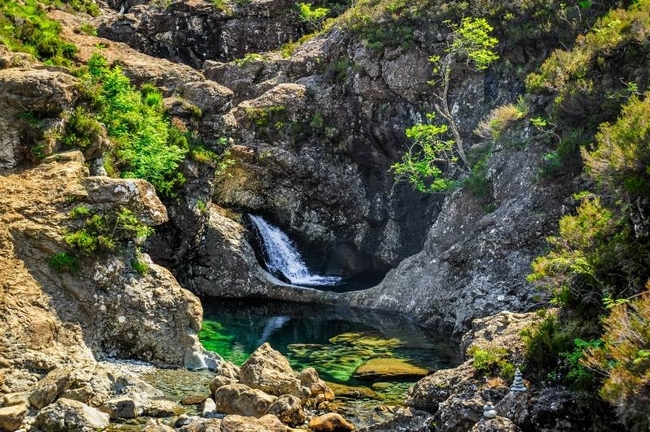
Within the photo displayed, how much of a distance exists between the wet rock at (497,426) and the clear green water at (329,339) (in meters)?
6.31

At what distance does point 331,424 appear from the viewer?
557 inches

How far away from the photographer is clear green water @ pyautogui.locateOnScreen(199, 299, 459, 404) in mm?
19750

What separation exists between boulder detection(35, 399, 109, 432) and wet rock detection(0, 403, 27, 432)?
14.8 inches

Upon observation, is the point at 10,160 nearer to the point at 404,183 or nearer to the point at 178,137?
the point at 178,137

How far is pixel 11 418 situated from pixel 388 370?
11.0 m

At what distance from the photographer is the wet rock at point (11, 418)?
12695 millimetres

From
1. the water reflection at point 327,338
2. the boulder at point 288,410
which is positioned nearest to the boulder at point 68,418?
the boulder at point 288,410

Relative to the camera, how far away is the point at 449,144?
29.1 metres

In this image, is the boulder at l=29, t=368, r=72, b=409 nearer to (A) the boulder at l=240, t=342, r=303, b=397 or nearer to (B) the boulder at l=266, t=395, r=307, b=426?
(A) the boulder at l=240, t=342, r=303, b=397

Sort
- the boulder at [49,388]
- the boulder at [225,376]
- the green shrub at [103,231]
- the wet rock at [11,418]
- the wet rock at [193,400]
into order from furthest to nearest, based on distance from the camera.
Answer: the green shrub at [103,231] < the boulder at [225,376] < the wet rock at [193,400] < the boulder at [49,388] < the wet rock at [11,418]

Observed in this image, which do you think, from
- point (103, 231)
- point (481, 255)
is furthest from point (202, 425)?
point (481, 255)

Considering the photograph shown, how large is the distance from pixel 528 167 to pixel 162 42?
30.5 metres

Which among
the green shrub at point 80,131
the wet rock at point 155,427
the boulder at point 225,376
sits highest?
the green shrub at point 80,131

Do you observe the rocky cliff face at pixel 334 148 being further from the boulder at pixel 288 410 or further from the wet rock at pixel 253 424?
the wet rock at pixel 253 424
